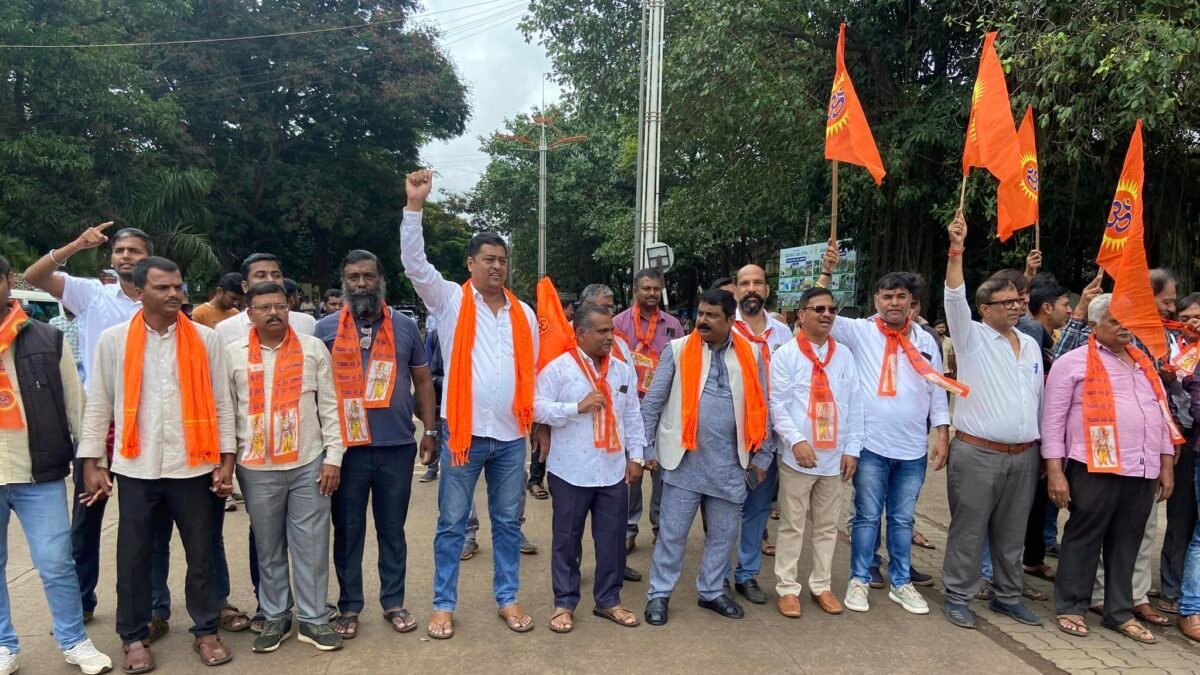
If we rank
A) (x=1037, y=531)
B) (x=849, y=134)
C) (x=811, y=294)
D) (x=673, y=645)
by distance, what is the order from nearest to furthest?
(x=673, y=645), (x=811, y=294), (x=1037, y=531), (x=849, y=134)

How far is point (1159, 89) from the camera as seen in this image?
22.7 ft

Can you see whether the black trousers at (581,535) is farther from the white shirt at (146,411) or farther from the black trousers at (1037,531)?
the black trousers at (1037,531)

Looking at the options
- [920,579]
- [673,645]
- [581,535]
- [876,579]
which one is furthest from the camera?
[920,579]

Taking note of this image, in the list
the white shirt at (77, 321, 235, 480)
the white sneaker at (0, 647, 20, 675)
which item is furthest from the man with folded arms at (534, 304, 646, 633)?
the white sneaker at (0, 647, 20, 675)

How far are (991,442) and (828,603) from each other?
127 cm

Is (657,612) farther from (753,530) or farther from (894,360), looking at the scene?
(894,360)

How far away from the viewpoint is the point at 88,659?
3.30m

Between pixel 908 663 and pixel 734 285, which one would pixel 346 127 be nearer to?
pixel 734 285

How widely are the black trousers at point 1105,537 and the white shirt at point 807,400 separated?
3.85ft

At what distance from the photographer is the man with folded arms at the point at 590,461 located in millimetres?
3867

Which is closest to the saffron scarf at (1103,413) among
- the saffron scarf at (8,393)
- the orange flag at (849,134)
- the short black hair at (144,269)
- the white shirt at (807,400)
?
the white shirt at (807,400)

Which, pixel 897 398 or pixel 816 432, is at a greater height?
pixel 897 398

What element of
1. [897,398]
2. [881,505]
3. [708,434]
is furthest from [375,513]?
[897,398]

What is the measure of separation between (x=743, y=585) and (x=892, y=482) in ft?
3.50
